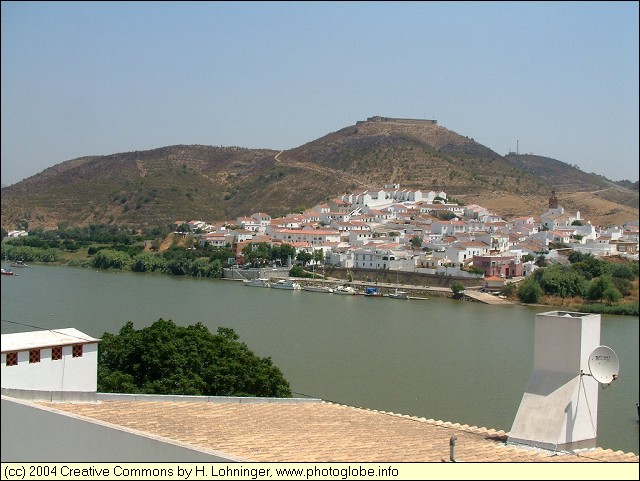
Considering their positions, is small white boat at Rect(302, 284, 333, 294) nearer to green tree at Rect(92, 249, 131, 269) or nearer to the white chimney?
green tree at Rect(92, 249, 131, 269)

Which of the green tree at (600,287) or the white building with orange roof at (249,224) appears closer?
the green tree at (600,287)

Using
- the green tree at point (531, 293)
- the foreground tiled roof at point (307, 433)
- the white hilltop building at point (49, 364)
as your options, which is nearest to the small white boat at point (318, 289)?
the green tree at point (531, 293)

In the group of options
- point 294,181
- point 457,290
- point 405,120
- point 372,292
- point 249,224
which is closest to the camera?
point 457,290

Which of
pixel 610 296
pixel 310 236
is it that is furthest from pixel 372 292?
pixel 610 296

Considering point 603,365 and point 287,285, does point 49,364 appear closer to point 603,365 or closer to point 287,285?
point 603,365

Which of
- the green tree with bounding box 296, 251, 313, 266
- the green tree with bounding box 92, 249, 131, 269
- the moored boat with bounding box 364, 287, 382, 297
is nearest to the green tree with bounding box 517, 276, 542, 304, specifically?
the moored boat with bounding box 364, 287, 382, 297

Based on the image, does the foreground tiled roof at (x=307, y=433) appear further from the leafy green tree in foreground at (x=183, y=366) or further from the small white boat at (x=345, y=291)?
the small white boat at (x=345, y=291)

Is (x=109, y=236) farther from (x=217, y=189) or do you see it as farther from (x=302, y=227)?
(x=217, y=189)
